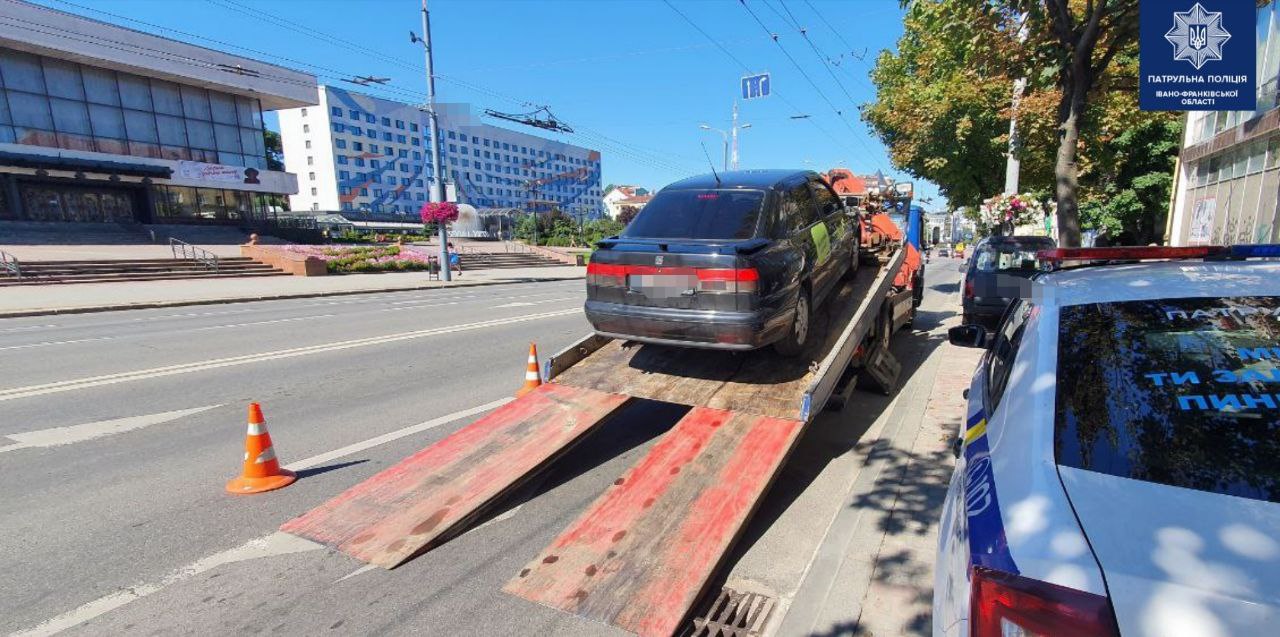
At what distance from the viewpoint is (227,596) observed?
2955 mm

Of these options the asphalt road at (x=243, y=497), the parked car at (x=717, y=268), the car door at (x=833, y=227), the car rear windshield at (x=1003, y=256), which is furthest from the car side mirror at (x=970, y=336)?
the car rear windshield at (x=1003, y=256)

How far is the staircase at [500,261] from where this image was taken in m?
35.2

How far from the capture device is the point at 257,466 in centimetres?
416

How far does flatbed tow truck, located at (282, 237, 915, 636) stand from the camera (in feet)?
9.69

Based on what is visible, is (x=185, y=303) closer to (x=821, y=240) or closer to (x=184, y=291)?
(x=184, y=291)

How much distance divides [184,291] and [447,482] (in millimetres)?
19856

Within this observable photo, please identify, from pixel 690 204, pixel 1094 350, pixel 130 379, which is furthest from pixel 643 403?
pixel 130 379

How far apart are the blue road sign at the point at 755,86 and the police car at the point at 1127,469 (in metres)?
23.9

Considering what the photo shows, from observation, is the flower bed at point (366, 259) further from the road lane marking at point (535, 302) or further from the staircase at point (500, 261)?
the road lane marking at point (535, 302)

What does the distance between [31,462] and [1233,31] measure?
12329 millimetres

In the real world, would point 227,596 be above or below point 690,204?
below

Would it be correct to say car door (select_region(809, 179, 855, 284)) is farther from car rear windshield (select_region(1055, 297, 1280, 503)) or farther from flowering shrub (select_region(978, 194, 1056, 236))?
flowering shrub (select_region(978, 194, 1056, 236))

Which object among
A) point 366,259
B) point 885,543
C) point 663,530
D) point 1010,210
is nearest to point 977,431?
point 885,543

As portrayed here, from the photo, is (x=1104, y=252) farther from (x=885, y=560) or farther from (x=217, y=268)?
(x=217, y=268)
